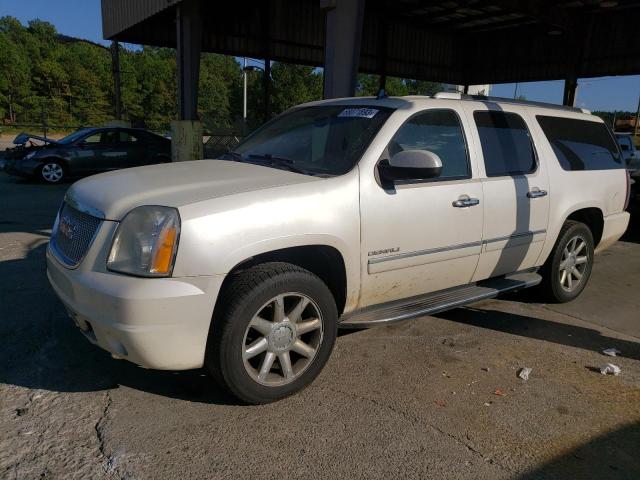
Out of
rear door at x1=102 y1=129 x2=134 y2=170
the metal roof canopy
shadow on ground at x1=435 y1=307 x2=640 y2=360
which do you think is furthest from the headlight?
rear door at x1=102 y1=129 x2=134 y2=170

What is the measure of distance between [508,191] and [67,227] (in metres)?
3.16

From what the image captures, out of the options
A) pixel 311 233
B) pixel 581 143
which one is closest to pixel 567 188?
pixel 581 143

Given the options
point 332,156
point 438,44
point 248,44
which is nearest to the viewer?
point 332,156

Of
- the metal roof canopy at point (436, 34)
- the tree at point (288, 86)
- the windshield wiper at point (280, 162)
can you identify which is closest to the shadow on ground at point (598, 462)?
the windshield wiper at point (280, 162)

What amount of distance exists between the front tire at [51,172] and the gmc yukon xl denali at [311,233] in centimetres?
1070

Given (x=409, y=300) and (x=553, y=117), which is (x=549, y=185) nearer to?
(x=553, y=117)

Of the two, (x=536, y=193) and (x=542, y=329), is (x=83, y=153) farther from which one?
(x=542, y=329)

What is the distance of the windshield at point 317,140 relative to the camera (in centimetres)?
343

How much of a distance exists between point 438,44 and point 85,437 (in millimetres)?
20910

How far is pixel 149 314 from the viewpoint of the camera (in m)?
2.54

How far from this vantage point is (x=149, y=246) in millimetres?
2600

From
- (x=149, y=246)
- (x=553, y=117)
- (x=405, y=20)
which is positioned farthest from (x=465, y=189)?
(x=405, y=20)

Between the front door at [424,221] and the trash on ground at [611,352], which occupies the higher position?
the front door at [424,221]

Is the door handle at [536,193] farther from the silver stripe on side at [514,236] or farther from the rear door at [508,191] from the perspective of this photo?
the silver stripe on side at [514,236]
